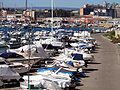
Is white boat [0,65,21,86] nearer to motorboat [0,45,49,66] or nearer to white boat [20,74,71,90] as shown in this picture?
white boat [20,74,71,90]

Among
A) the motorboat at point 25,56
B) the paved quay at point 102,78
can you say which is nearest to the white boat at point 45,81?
the paved quay at point 102,78

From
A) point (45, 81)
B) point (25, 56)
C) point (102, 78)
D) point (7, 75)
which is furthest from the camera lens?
point (25, 56)

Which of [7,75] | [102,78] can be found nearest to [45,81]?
[7,75]

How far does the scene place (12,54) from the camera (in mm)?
34906

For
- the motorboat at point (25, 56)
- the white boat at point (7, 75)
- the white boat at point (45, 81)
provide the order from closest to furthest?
the white boat at point (45, 81), the white boat at point (7, 75), the motorboat at point (25, 56)

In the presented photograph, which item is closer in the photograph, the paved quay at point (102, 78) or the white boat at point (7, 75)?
the white boat at point (7, 75)

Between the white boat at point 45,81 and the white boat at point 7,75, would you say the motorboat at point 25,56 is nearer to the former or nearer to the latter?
the white boat at point 7,75

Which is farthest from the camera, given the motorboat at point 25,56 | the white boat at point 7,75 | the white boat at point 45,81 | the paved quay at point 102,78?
the motorboat at point 25,56

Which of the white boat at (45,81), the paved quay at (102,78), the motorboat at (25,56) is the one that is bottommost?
the paved quay at (102,78)

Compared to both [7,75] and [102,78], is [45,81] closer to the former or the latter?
[7,75]

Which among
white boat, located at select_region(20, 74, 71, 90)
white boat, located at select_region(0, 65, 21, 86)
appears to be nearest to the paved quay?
white boat, located at select_region(20, 74, 71, 90)

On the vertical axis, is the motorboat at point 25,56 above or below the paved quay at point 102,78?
above

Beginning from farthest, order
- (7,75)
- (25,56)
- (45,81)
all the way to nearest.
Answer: (25,56)
(7,75)
(45,81)

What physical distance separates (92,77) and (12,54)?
817cm
